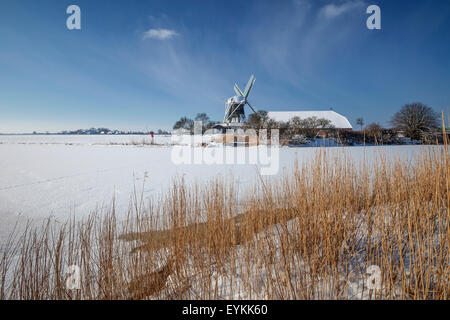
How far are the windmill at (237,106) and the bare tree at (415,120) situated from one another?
15.1 m

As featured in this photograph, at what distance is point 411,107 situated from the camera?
7.92 m

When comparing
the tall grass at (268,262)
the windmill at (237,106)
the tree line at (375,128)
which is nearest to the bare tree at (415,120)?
the tree line at (375,128)

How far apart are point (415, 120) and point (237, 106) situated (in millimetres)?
17273

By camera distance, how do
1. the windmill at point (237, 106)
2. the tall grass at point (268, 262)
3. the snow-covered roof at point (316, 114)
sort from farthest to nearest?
the snow-covered roof at point (316, 114), the windmill at point (237, 106), the tall grass at point (268, 262)

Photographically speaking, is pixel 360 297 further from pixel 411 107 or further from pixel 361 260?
pixel 411 107

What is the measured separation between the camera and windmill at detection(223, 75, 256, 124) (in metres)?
22.3

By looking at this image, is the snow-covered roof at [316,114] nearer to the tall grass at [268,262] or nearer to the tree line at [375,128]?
the tree line at [375,128]

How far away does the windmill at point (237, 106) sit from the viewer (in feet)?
73.3

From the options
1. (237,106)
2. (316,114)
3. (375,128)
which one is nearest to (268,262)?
(375,128)

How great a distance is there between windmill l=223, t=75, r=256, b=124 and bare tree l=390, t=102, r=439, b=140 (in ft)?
49.4

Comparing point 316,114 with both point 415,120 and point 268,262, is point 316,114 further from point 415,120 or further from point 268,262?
point 268,262
